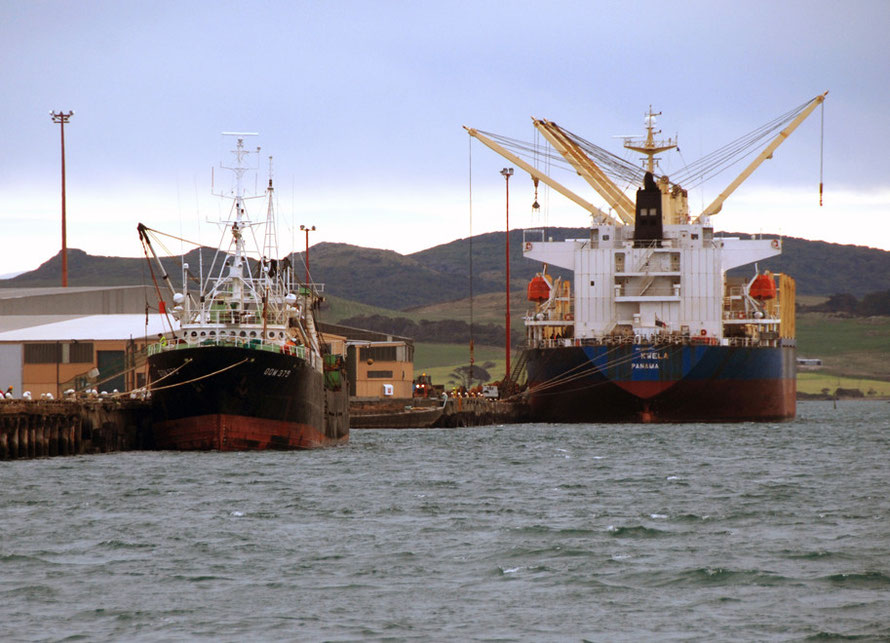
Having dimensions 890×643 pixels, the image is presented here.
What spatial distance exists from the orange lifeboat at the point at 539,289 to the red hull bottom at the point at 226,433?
42578mm

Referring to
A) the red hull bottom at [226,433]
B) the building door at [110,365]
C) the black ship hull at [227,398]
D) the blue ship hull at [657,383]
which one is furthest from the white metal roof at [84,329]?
the blue ship hull at [657,383]

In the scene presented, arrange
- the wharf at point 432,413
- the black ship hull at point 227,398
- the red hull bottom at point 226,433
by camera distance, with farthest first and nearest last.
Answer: the wharf at point 432,413 → the red hull bottom at point 226,433 → the black ship hull at point 227,398

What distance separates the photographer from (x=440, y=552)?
24.2 metres

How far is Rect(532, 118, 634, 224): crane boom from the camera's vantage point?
93625 millimetres

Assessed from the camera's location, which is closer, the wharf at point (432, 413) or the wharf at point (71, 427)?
the wharf at point (71, 427)

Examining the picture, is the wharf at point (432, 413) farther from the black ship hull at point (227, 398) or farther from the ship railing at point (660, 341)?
the black ship hull at point (227, 398)

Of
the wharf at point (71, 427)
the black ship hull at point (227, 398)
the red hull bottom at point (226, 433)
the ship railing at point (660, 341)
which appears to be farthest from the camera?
the ship railing at point (660, 341)

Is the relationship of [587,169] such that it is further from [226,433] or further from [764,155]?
[226,433]

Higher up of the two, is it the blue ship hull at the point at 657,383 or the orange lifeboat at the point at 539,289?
the orange lifeboat at the point at 539,289

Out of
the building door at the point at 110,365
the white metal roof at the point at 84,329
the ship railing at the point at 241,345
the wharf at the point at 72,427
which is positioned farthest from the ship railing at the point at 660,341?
the wharf at the point at 72,427

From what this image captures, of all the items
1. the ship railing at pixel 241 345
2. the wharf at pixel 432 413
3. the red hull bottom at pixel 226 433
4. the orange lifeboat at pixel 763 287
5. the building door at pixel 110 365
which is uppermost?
the orange lifeboat at pixel 763 287

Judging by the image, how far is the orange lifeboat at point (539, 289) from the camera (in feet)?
297

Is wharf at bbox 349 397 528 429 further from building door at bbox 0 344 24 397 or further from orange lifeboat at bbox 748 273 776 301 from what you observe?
building door at bbox 0 344 24 397

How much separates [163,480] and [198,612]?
708 inches
